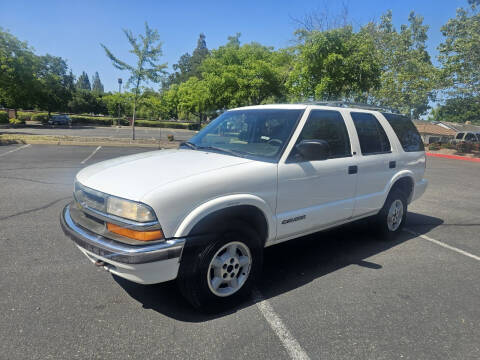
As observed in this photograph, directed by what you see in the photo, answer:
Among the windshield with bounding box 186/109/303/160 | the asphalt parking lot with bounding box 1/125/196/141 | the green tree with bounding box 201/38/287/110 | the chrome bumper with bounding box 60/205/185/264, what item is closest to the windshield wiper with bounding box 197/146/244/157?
the windshield with bounding box 186/109/303/160

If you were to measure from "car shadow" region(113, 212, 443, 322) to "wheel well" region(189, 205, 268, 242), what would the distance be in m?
0.72

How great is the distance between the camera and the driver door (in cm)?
330

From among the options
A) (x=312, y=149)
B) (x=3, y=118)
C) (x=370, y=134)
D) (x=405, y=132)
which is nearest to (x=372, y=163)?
(x=370, y=134)

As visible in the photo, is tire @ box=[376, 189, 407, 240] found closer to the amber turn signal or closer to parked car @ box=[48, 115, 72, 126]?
the amber turn signal

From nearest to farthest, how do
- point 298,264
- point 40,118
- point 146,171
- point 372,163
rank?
point 146,171 < point 298,264 < point 372,163 < point 40,118

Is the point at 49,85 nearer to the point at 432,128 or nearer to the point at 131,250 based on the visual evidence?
the point at 131,250

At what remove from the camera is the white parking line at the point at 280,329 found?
2491mm

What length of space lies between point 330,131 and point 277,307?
6.67ft

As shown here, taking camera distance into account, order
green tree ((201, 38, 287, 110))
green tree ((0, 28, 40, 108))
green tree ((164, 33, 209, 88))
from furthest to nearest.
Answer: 1. green tree ((164, 33, 209, 88))
2. green tree ((0, 28, 40, 108))
3. green tree ((201, 38, 287, 110))

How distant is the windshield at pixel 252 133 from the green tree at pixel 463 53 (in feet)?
75.9

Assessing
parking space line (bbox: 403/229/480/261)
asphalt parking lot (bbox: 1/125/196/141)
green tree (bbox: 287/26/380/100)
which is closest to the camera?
parking space line (bbox: 403/229/480/261)

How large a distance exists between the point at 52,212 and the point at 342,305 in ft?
16.3

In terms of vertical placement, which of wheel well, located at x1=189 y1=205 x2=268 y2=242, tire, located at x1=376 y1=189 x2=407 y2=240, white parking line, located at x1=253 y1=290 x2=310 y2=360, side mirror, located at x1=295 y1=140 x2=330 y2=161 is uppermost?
side mirror, located at x1=295 y1=140 x2=330 y2=161

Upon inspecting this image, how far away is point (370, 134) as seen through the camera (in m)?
4.41
